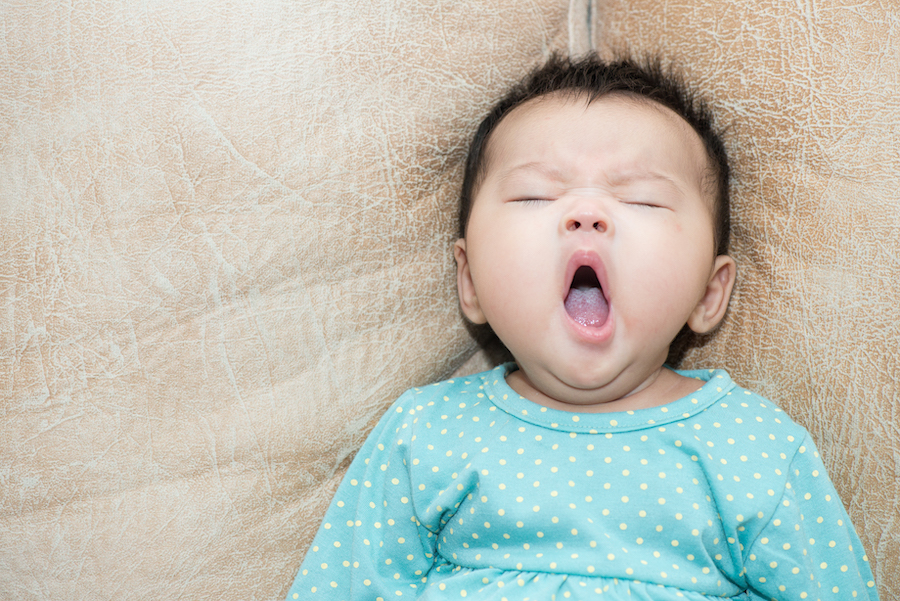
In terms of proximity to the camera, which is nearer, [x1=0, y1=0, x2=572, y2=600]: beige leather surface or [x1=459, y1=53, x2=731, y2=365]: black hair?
[x1=0, y1=0, x2=572, y2=600]: beige leather surface

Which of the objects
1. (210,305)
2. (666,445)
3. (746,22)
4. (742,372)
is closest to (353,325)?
(210,305)

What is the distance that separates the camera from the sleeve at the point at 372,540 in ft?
2.89

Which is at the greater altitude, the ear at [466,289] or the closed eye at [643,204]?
the closed eye at [643,204]

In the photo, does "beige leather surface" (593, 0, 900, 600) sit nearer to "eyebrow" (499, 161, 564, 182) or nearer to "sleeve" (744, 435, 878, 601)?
"sleeve" (744, 435, 878, 601)

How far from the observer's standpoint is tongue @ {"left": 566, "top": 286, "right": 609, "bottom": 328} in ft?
2.85

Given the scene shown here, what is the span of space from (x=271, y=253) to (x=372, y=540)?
0.37 meters

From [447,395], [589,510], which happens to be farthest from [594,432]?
[447,395]

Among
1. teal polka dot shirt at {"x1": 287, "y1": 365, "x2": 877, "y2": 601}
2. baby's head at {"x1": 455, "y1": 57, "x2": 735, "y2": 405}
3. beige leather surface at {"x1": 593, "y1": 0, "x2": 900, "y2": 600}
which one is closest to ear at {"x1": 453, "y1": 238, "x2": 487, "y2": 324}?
baby's head at {"x1": 455, "y1": 57, "x2": 735, "y2": 405}

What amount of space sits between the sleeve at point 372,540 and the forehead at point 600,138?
0.38 m

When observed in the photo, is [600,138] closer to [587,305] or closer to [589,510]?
[587,305]

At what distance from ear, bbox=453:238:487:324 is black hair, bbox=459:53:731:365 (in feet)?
0.15

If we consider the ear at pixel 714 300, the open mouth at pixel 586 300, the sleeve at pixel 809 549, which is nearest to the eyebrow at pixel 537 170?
the open mouth at pixel 586 300

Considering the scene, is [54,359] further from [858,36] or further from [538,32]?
[858,36]

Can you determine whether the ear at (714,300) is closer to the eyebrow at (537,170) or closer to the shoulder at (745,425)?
the shoulder at (745,425)
